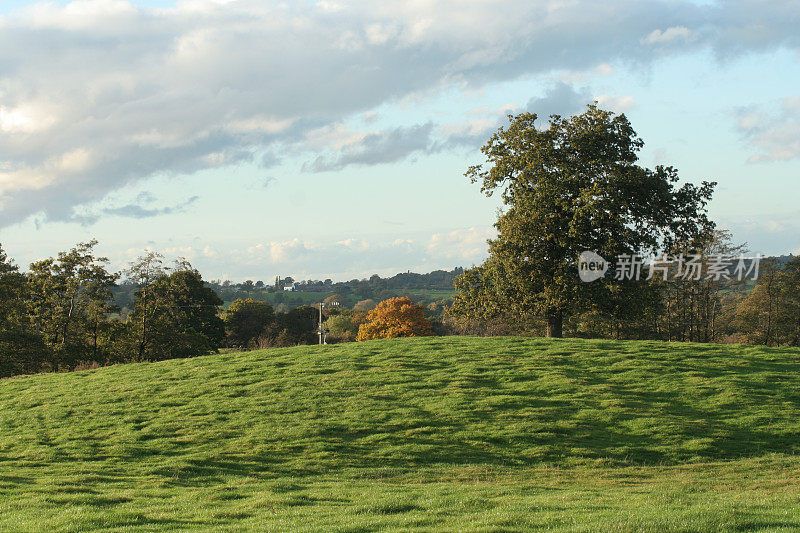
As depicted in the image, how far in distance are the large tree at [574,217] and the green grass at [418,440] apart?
3781 millimetres

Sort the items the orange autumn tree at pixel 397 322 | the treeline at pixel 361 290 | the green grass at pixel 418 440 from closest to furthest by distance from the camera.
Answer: the green grass at pixel 418 440, the orange autumn tree at pixel 397 322, the treeline at pixel 361 290

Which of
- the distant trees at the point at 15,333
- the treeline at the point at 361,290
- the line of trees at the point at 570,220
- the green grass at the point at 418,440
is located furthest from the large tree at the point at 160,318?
the treeline at the point at 361,290

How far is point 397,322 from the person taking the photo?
269 feet

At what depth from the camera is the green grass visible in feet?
40.0

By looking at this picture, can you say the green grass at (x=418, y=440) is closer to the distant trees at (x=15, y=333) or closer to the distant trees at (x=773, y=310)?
the distant trees at (x=15, y=333)

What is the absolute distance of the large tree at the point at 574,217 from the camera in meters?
34.6

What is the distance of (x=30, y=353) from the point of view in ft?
152

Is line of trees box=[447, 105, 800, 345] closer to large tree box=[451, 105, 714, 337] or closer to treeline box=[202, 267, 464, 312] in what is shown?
large tree box=[451, 105, 714, 337]

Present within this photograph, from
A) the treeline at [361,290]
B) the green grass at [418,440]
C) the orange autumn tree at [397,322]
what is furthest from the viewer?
the treeline at [361,290]

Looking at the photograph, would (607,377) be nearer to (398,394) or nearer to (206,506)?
(398,394)

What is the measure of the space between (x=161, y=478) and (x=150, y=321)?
135 ft

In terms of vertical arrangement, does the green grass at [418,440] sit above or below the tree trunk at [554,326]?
below

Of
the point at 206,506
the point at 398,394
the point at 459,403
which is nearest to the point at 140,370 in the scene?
the point at 398,394

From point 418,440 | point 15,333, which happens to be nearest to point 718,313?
point 418,440
